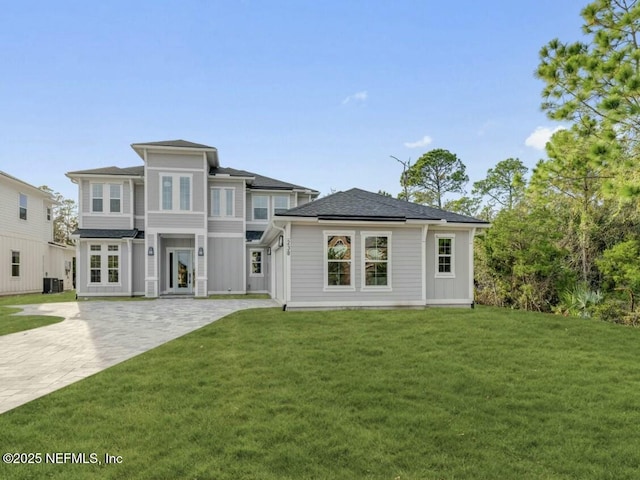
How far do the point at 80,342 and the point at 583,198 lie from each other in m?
17.9

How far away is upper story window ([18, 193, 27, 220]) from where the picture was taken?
2016cm

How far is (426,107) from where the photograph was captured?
61.1 ft

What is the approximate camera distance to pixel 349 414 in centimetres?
357

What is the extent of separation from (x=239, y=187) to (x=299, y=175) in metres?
14.8

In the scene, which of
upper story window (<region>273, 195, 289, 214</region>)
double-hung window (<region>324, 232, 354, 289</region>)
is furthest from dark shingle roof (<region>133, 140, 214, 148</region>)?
double-hung window (<region>324, 232, 354, 289</region>)

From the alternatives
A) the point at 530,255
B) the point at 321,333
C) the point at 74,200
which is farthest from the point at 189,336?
the point at 74,200

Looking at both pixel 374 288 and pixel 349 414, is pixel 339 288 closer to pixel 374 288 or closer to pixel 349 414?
pixel 374 288

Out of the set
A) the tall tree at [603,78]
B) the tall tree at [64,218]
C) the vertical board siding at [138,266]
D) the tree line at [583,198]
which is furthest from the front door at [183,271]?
the tall tree at [64,218]

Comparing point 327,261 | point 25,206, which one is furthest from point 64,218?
point 327,261

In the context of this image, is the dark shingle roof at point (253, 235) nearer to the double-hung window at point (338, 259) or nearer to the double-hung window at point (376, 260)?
the double-hung window at point (338, 259)

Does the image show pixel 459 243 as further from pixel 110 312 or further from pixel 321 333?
pixel 110 312

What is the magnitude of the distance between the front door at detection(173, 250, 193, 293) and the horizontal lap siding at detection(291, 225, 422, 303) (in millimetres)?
9376

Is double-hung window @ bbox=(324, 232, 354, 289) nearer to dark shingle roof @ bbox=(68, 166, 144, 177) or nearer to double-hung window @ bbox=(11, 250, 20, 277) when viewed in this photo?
dark shingle roof @ bbox=(68, 166, 144, 177)

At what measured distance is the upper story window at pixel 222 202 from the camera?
17.5m
